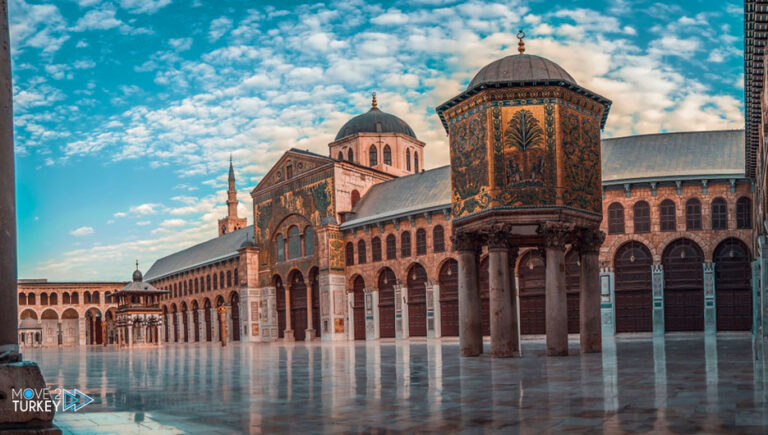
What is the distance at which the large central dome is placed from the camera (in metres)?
59.8

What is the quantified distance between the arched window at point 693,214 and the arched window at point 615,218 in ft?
9.77

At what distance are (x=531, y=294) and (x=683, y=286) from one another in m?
7.55

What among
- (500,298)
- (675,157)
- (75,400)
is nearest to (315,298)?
(675,157)

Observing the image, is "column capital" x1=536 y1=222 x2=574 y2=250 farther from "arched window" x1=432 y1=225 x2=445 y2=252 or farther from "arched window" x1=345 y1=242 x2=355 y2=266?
"arched window" x1=345 y1=242 x2=355 y2=266

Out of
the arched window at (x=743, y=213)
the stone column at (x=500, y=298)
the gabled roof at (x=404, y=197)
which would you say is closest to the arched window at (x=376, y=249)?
the gabled roof at (x=404, y=197)

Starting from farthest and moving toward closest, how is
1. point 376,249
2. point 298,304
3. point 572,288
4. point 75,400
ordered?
1. point 298,304
2. point 376,249
3. point 572,288
4. point 75,400

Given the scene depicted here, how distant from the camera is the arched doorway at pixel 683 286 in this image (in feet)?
117

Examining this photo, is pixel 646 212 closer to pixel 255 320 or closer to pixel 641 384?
pixel 641 384

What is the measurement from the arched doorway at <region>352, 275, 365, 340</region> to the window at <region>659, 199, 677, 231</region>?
1989cm

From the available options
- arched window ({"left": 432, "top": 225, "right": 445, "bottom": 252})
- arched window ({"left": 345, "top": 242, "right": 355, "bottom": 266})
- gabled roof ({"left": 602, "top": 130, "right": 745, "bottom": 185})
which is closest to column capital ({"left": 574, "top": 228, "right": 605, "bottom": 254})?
gabled roof ({"left": 602, "top": 130, "right": 745, "bottom": 185})

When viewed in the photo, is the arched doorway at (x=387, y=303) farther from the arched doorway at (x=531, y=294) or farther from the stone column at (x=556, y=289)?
the stone column at (x=556, y=289)

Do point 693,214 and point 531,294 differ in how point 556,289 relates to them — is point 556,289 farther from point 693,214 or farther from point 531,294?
point 531,294

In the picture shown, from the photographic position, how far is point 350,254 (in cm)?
4962

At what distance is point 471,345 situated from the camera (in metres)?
20.4
